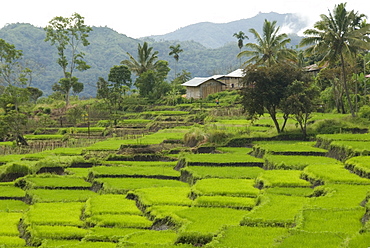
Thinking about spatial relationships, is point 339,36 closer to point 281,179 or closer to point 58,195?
point 281,179

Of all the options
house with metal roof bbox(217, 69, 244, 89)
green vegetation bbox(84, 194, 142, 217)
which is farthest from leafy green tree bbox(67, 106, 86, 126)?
green vegetation bbox(84, 194, 142, 217)

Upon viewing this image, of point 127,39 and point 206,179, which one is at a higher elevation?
point 127,39

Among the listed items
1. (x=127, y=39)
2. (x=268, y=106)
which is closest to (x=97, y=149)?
(x=268, y=106)

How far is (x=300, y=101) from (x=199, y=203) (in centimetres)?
1606

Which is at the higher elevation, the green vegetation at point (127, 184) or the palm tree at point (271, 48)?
the palm tree at point (271, 48)

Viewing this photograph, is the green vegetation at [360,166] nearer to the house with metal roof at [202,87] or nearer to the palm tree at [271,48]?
the palm tree at [271,48]

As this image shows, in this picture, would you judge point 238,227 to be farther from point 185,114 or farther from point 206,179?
point 185,114

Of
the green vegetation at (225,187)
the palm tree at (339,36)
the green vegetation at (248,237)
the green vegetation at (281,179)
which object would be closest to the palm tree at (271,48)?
the palm tree at (339,36)

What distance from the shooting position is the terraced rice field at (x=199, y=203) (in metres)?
13.2

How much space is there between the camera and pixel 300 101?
31.2m

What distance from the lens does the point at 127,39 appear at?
154 metres

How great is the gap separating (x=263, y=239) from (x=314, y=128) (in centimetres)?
2145

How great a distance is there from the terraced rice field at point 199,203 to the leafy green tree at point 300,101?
347cm

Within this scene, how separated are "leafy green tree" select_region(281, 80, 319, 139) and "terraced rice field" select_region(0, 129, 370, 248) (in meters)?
3.47
